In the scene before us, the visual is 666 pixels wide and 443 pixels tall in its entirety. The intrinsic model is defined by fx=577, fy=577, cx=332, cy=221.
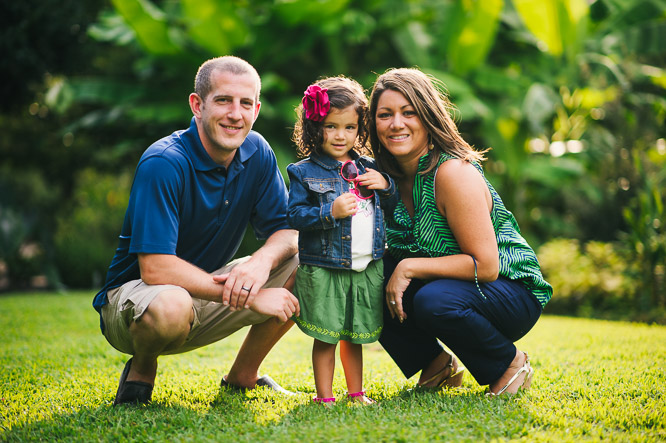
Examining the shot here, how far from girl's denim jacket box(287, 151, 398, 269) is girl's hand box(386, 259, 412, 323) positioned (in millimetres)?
119

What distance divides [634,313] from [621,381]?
11.8ft

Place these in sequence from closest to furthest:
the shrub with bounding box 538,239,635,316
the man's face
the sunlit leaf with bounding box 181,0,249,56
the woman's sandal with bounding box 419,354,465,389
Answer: the man's face, the woman's sandal with bounding box 419,354,465,389, the shrub with bounding box 538,239,635,316, the sunlit leaf with bounding box 181,0,249,56

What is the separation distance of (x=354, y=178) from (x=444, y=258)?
0.57m

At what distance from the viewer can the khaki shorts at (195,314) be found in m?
2.52

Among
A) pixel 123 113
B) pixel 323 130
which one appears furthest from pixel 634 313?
pixel 123 113

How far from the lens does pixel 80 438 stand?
2182 mm

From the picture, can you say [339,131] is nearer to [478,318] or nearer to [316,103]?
[316,103]

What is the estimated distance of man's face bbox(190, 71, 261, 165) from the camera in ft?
8.97

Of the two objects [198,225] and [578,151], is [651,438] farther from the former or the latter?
[578,151]

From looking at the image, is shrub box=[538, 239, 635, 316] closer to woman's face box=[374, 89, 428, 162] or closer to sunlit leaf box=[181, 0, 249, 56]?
woman's face box=[374, 89, 428, 162]

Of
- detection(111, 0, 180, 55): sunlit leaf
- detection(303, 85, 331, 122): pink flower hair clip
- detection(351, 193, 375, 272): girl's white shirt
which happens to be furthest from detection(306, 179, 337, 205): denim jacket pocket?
detection(111, 0, 180, 55): sunlit leaf

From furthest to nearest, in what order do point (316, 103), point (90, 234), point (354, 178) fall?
point (90, 234)
point (354, 178)
point (316, 103)

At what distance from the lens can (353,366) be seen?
106 inches

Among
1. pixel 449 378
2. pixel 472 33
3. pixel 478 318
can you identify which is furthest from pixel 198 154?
pixel 472 33
